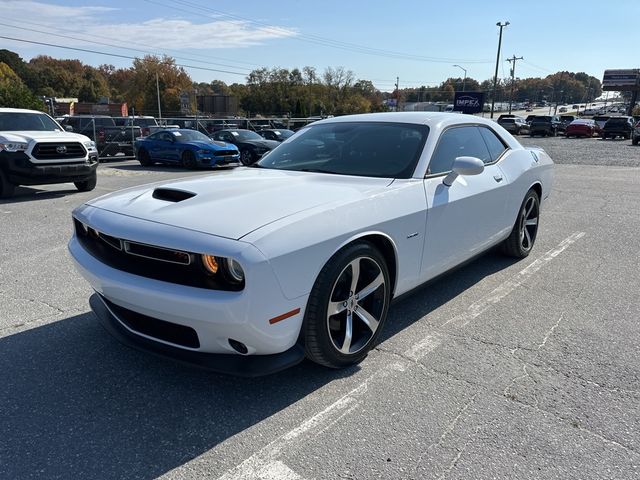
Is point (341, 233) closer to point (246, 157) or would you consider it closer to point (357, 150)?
point (357, 150)

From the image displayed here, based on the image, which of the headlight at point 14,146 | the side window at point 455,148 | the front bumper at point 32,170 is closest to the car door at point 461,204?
the side window at point 455,148

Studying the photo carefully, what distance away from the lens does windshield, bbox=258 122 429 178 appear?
12.0 feet

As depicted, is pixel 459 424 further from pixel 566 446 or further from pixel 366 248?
pixel 366 248

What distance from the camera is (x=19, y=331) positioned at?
3.59 meters

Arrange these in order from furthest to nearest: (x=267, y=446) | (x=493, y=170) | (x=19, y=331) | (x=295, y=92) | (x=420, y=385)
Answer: (x=295, y=92), (x=493, y=170), (x=19, y=331), (x=420, y=385), (x=267, y=446)

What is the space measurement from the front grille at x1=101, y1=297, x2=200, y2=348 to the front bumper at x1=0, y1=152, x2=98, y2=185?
7507 millimetres

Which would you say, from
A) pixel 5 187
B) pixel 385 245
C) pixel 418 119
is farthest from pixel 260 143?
pixel 385 245

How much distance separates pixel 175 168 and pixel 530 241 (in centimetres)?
1376

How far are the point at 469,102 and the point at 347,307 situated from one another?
113ft

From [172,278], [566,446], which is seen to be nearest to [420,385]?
[566,446]

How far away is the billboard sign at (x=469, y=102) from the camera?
1330 inches

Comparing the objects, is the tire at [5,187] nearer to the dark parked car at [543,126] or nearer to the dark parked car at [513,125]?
the dark parked car at [513,125]

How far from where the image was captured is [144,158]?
17.6 meters

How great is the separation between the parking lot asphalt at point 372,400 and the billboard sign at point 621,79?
93.4m
